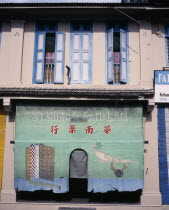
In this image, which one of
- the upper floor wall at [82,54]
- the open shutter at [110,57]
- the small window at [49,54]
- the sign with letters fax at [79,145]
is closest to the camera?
the sign with letters fax at [79,145]

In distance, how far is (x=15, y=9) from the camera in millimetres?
10383

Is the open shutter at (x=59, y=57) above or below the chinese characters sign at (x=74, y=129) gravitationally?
above

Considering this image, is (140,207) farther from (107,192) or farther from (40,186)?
(40,186)

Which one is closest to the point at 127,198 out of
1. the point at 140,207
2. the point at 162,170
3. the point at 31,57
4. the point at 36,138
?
the point at 140,207

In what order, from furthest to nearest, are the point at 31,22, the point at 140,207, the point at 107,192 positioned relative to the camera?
the point at 31,22 → the point at 107,192 → the point at 140,207

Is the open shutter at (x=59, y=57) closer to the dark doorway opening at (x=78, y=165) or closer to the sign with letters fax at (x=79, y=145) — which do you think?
the sign with letters fax at (x=79, y=145)

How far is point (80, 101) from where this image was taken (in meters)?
10.0

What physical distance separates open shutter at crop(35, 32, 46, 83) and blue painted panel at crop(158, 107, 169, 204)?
16.6ft

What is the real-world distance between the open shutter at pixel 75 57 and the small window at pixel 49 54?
1.40ft

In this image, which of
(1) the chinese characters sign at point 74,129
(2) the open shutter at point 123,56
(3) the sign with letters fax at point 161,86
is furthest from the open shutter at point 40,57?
(3) the sign with letters fax at point 161,86

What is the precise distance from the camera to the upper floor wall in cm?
1025

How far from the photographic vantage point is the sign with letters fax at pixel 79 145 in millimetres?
9555

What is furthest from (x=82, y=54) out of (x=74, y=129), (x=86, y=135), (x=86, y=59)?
(x=86, y=135)

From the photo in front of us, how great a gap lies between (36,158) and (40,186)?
3.50 feet
